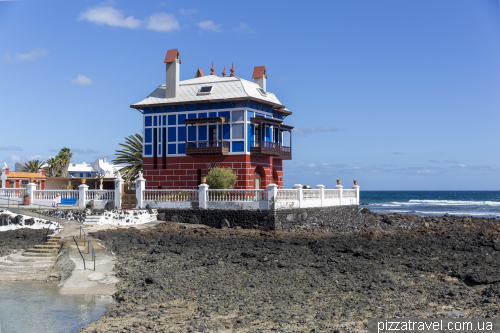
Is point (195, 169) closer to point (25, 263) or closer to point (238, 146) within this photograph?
point (238, 146)

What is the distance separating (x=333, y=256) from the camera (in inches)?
679

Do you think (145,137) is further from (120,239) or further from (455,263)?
(455,263)

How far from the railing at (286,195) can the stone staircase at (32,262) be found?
36.5 ft

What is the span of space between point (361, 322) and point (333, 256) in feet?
24.6

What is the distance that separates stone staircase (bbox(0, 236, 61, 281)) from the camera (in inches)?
626

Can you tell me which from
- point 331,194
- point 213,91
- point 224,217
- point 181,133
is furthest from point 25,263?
point 331,194

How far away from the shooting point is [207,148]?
A: 29.6 meters

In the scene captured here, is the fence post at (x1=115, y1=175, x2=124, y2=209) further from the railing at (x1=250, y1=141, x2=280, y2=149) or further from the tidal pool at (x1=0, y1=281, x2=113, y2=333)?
the tidal pool at (x1=0, y1=281, x2=113, y2=333)

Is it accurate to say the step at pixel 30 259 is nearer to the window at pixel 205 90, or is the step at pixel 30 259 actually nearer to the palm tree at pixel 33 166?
the window at pixel 205 90

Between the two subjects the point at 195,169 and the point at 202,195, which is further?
the point at 195,169

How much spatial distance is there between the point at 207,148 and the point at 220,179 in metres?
3.30

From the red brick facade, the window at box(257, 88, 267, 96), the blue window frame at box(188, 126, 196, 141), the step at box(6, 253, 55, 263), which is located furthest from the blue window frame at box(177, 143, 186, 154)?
the step at box(6, 253, 55, 263)

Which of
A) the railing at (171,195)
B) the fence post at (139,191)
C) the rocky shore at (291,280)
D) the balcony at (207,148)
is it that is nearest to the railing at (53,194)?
the fence post at (139,191)

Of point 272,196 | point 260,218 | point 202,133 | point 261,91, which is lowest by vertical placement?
point 260,218
